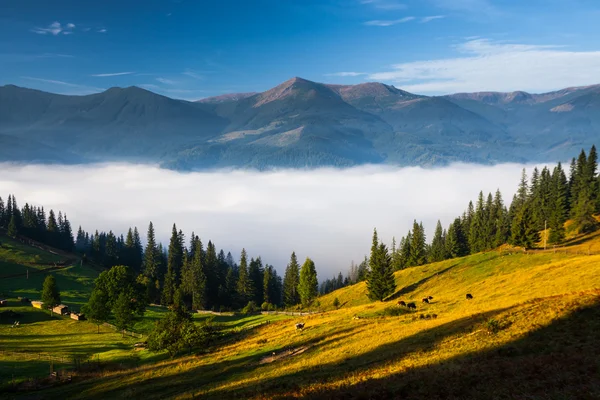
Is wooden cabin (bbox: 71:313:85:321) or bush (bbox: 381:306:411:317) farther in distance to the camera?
wooden cabin (bbox: 71:313:85:321)

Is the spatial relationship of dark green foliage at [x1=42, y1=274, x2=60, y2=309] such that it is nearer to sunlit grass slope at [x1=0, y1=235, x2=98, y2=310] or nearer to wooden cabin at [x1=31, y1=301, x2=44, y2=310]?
wooden cabin at [x1=31, y1=301, x2=44, y2=310]

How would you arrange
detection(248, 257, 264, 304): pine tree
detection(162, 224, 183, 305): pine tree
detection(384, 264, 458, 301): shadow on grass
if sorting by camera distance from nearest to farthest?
detection(384, 264, 458, 301): shadow on grass
detection(248, 257, 264, 304): pine tree
detection(162, 224, 183, 305): pine tree

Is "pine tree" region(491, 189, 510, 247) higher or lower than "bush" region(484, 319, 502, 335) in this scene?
lower

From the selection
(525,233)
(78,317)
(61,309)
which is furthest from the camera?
(525,233)

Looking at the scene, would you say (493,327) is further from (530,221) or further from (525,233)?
(530,221)

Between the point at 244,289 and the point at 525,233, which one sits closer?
the point at 525,233

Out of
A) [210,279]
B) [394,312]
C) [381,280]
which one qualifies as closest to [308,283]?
[381,280]

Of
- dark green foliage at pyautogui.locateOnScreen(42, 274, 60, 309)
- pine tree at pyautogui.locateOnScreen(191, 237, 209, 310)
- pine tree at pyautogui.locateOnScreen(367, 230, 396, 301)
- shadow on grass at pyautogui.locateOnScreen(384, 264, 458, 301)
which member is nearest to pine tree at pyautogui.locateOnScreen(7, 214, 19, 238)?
pine tree at pyautogui.locateOnScreen(191, 237, 209, 310)

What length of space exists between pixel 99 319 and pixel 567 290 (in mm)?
77093

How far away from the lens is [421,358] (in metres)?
29.4

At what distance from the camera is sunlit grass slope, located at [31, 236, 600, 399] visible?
72.4 feet

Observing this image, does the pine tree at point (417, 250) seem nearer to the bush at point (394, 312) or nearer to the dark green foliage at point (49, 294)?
the bush at point (394, 312)

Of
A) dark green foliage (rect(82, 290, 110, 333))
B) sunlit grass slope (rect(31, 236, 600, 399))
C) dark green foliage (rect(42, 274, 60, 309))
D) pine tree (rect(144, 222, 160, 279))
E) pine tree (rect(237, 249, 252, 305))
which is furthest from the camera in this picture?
pine tree (rect(144, 222, 160, 279))

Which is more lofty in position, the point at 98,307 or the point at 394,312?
the point at 394,312
